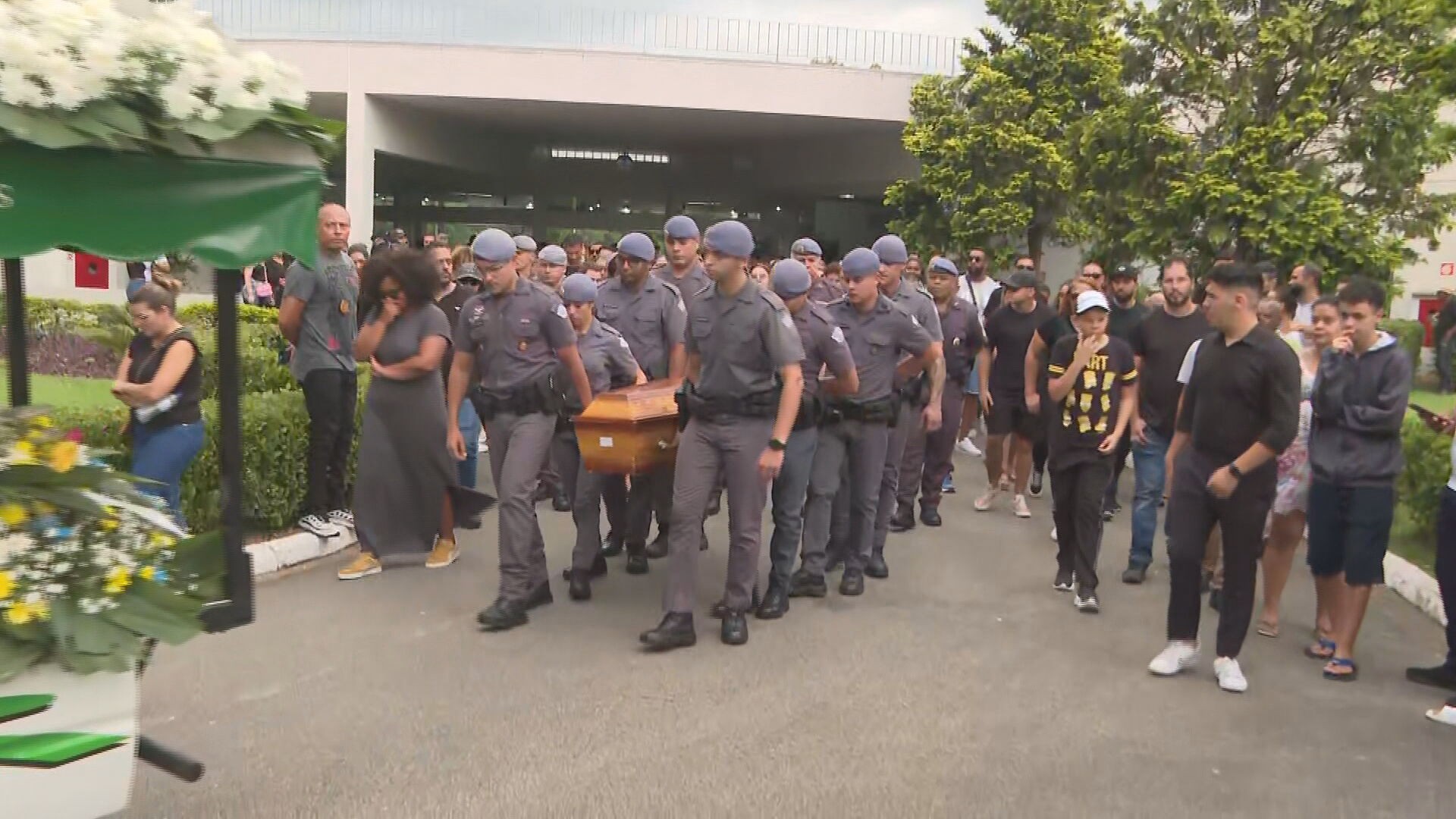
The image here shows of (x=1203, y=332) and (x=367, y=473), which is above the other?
(x=1203, y=332)

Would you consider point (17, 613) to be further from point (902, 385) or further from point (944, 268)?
point (944, 268)

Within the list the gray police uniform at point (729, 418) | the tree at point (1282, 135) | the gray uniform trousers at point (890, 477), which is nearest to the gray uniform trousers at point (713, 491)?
the gray police uniform at point (729, 418)

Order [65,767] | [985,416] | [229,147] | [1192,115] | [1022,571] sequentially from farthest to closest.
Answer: [1192,115], [985,416], [1022,571], [229,147], [65,767]

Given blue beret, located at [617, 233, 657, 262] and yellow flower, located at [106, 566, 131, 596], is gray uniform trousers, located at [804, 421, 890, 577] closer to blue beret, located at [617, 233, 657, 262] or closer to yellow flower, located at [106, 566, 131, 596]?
blue beret, located at [617, 233, 657, 262]

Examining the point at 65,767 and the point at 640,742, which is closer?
the point at 65,767

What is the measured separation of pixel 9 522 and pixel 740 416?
11.3ft

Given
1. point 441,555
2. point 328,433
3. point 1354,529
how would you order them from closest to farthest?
1. point 1354,529
2. point 441,555
3. point 328,433

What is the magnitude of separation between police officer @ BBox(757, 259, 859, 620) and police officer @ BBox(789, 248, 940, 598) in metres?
0.26

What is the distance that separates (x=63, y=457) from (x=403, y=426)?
12.4ft

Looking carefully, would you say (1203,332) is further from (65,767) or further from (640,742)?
(65,767)

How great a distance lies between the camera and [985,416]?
32.8 feet

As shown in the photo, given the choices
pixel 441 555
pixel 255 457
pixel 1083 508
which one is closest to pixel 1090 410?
pixel 1083 508

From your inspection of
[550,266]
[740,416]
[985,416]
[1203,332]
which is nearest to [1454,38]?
[1203,332]

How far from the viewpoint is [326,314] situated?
750 cm
